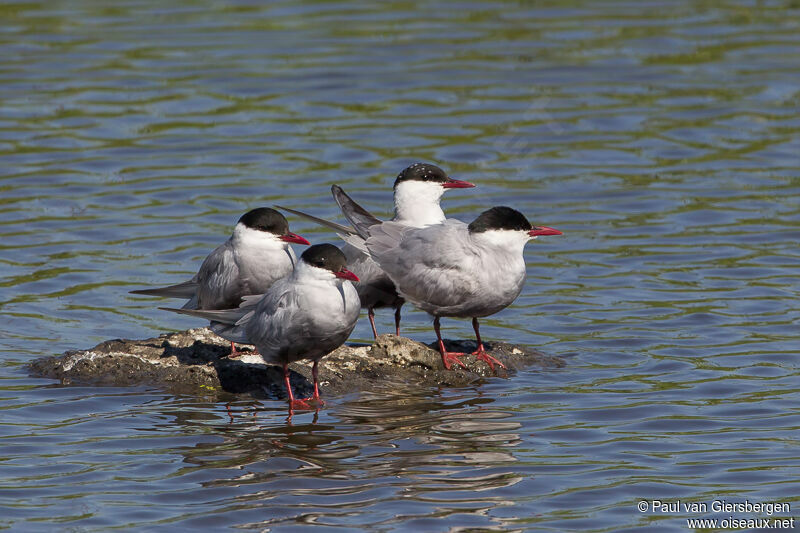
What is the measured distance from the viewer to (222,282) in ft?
26.2

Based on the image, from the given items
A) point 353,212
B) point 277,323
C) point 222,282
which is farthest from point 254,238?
point 277,323

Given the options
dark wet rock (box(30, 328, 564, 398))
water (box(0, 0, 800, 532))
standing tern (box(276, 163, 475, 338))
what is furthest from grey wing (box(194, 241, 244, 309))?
water (box(0, 0, 800, 532))

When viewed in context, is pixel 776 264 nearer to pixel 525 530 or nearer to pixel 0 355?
pixel 525 530

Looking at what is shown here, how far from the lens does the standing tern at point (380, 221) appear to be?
8.39 metres

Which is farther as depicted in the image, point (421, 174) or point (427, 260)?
point (421, 174)

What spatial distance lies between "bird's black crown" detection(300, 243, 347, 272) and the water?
863 mm

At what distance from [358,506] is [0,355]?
3.52 metres

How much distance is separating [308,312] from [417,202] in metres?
2.04

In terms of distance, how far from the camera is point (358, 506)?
6.10 m

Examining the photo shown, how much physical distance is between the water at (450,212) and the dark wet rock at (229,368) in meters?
Answer: 0.17

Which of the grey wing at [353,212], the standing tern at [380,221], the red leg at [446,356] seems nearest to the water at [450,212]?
the red leg at [446,356]

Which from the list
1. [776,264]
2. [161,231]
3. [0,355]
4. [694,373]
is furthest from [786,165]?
[0,355]

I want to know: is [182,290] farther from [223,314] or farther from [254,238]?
[223,314]

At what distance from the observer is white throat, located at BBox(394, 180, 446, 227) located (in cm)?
893
